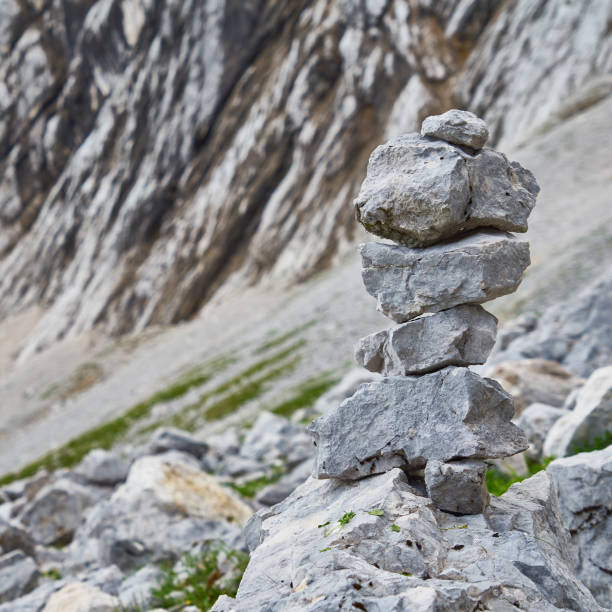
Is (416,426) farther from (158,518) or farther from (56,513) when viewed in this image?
(56,513)

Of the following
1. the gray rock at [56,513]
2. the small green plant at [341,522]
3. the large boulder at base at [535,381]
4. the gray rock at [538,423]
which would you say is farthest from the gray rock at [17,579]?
the large boulder at base at [535,381]

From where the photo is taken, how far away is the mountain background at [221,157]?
5162 centimetres

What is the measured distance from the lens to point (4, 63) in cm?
11056

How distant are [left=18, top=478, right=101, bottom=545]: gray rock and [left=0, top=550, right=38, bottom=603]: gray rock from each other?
11.0ft

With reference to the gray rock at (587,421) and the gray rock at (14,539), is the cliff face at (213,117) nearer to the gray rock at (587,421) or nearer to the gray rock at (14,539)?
the gray rock at (587,421)

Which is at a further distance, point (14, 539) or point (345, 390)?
point (345, 390)

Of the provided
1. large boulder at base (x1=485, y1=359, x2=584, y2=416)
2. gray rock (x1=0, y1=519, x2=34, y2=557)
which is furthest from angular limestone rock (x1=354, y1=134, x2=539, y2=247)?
gray rock (x1=0, y1=519, x2=34, y2=557)

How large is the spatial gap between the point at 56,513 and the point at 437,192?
46.5 feet

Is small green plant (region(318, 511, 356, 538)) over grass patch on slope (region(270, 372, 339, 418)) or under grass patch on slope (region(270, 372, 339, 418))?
over

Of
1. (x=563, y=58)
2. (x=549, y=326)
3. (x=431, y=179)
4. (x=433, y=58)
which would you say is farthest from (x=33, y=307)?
(x=431, y=179)

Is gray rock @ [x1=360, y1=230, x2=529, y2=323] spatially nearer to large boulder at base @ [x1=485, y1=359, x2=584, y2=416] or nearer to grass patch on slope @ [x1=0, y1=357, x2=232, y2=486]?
large boulder at base @ [x1=485, y1=359, x2=584, y2=416]

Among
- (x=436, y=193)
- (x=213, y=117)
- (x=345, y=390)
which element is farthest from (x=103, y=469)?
(x=213, y=117)

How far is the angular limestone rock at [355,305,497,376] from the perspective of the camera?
729 centimetres

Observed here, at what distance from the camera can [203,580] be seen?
10.3 meters
